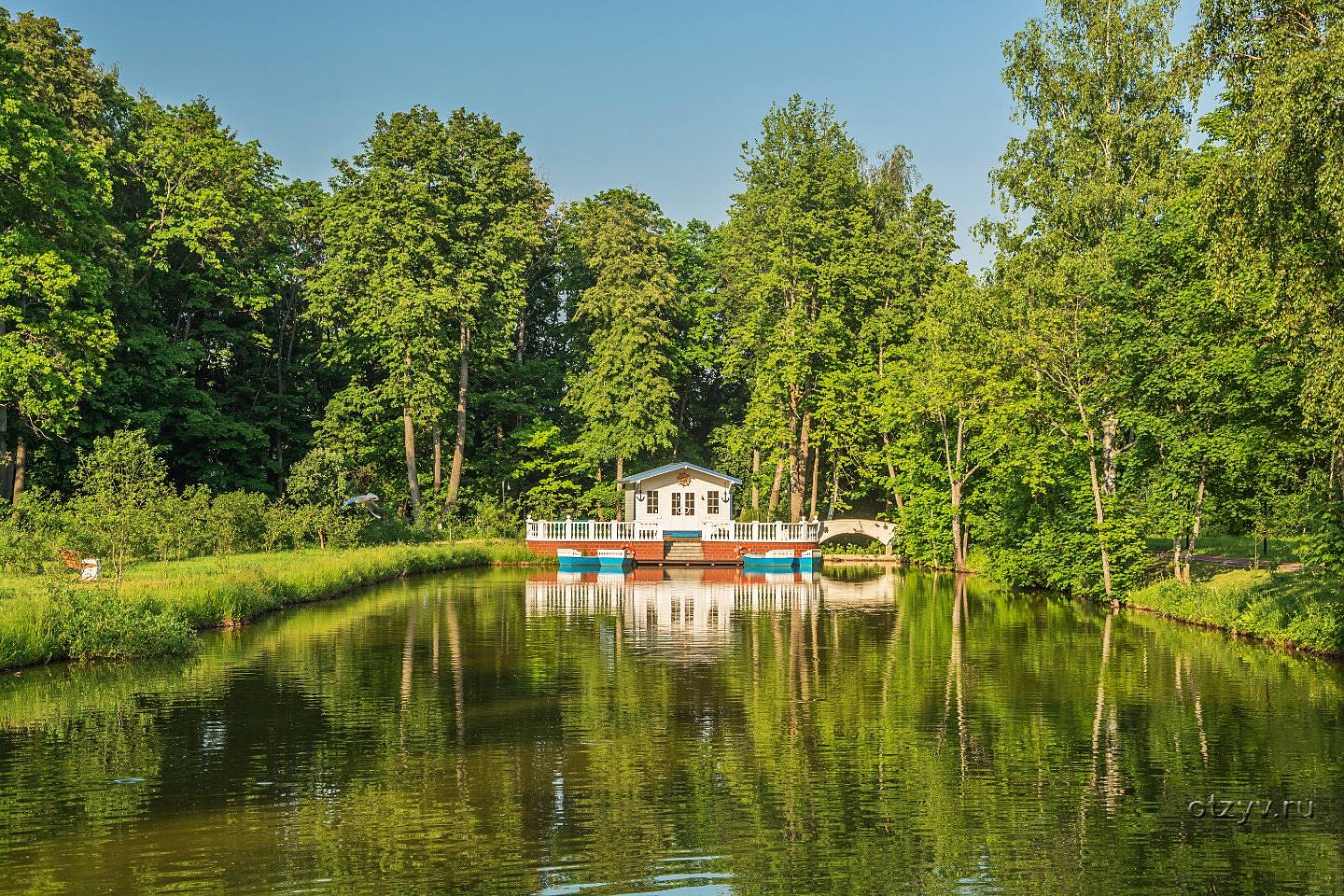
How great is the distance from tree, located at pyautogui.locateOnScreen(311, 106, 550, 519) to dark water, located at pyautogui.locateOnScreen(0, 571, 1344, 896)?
3085 cm

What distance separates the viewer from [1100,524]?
1259 inches

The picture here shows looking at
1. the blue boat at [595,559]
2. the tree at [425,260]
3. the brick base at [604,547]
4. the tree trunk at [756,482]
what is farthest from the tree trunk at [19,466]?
the tree trunk at [756,482]

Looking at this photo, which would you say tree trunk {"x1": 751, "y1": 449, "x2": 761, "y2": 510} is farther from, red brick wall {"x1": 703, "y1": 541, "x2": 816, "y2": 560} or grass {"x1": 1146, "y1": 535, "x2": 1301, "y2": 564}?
grass {"x1": 1146, "y1": 535, "x2": 1301, "y2": 564}

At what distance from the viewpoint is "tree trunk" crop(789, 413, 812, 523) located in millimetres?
56094

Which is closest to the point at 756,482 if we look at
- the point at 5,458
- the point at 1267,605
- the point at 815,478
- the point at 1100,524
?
the point at 815,478

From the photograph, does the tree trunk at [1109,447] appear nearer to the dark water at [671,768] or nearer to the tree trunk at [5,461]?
the dark water at [671,768]

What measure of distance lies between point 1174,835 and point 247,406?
5222cm

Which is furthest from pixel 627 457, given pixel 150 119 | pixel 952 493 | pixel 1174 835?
pixel 1174 835

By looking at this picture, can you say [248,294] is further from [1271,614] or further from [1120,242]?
[1271,614]

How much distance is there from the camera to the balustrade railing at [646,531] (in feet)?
160

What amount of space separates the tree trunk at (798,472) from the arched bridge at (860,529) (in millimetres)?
1649

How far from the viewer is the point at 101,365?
35656 mm

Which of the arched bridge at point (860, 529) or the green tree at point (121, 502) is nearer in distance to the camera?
the green tree at point (121, 502)

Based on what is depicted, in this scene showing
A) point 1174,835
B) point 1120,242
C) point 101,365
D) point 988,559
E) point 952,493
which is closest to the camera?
point 1174,835
